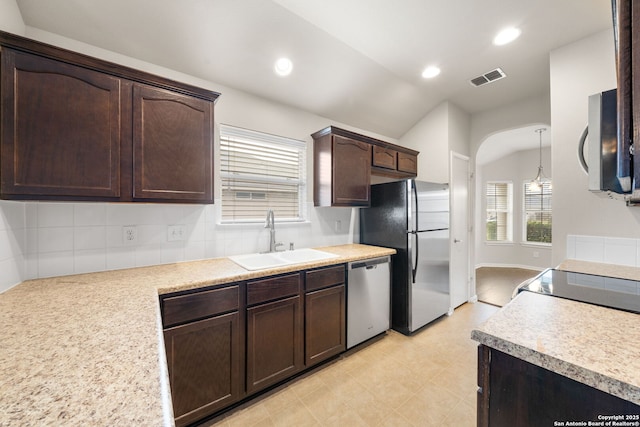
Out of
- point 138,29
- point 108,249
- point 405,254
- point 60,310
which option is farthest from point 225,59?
point 405,254

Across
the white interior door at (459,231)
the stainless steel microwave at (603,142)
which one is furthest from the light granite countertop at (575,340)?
the white interior door at (459,231)

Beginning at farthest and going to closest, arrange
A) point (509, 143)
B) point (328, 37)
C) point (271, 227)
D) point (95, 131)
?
point (509, 143) → point (271, 227) → point (328, 37) → point (95, 131)

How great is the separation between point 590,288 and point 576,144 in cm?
152

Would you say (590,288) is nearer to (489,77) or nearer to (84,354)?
(84,354)

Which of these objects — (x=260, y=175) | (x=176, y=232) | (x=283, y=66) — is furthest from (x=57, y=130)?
(x=283, y=66)

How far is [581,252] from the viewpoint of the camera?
2.15 metres

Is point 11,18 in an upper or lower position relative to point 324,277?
upper

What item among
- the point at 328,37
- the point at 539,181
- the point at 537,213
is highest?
the point at 328,37

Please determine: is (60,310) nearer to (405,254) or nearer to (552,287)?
(552,287)

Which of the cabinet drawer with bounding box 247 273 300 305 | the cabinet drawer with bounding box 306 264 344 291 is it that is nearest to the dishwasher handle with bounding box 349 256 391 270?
the cabinet drawer with bounding box 306 264 344 291

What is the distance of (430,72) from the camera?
8.84ft

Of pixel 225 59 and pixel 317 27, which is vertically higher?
pixel 317 27

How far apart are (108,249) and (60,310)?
0.79m

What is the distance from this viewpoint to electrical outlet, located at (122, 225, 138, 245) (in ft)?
5.98
